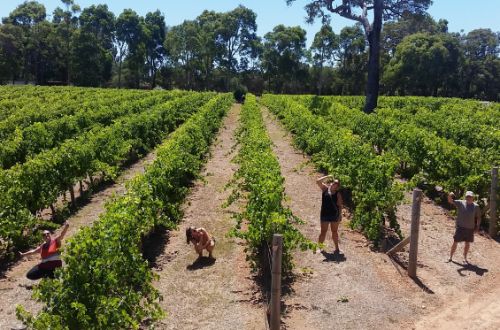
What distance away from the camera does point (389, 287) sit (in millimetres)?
8117

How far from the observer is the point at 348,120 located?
22844 mm

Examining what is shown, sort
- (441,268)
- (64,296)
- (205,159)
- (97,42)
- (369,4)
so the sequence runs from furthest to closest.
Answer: (97,42)
(369,4)
(205,159)
(441,268)
(64,296)

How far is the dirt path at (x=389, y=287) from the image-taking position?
7160 millimetres

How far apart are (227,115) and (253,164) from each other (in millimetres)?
26498

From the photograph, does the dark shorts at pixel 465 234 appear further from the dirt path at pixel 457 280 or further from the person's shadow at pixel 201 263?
the person's shadow at pixel 201 263

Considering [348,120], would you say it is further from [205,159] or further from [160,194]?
[160,194]

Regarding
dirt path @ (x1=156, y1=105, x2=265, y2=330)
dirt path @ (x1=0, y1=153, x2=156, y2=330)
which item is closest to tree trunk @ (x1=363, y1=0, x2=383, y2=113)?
dirt path @ (x1=156, y1=105, x2=265, y2=330)

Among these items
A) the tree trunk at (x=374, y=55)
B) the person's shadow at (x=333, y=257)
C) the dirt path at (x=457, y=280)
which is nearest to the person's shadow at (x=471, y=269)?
the dirt path at (x=457, y=280)

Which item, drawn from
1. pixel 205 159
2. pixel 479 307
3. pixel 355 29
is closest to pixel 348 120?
pixel 205 159

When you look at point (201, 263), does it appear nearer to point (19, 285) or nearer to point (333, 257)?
point (333, 257)

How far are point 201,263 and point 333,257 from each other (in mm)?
2543

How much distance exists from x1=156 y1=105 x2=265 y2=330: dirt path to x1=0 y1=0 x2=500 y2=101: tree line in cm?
5872

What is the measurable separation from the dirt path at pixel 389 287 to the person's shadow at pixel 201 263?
A: 1656 millimetres

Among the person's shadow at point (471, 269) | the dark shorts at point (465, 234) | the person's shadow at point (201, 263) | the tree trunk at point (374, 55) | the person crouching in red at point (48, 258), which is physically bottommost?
the person's shadow at point (201, 263)
